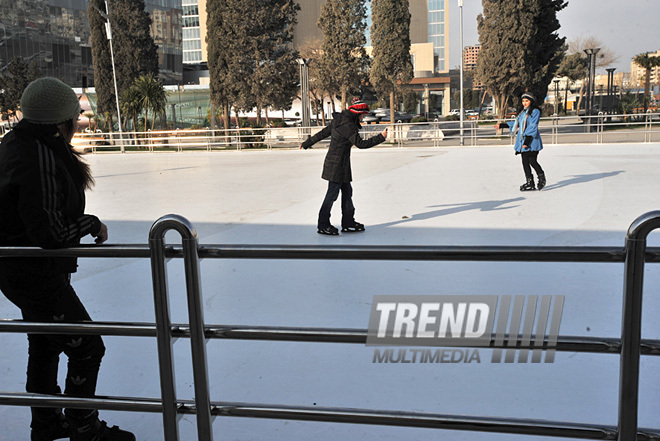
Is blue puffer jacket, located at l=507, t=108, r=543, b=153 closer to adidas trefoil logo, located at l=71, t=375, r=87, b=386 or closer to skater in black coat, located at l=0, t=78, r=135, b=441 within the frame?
skater in black coat, located at l=0, t=78, r=135, b=441

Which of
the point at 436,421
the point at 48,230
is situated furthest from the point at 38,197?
the point at 436,421

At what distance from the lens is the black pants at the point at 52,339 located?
2.39 m

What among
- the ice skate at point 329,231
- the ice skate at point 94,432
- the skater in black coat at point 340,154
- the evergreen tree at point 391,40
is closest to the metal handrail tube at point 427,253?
the ice skate at point 94,432

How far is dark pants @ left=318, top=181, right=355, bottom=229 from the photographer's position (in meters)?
7.28

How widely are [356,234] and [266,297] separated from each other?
8.87ft

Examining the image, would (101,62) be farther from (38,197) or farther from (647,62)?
(647,62)

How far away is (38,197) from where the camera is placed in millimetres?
2264

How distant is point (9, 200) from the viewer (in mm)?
2326

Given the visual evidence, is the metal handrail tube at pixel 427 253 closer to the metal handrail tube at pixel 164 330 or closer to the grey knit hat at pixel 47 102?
the metal handrail tube at pixel 164 330

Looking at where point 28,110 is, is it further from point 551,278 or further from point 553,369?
point 551,278

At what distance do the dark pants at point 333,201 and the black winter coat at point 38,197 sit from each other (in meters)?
4.88

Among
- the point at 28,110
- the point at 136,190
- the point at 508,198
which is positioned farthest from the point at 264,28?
the point at 28,110

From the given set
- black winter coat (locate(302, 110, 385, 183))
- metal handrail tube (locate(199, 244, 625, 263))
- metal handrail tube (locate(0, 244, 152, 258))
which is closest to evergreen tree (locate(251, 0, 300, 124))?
black winter coat (locate(302, 110, 385, 183))

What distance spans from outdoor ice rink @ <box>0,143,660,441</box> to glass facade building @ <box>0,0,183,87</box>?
2046 inches
